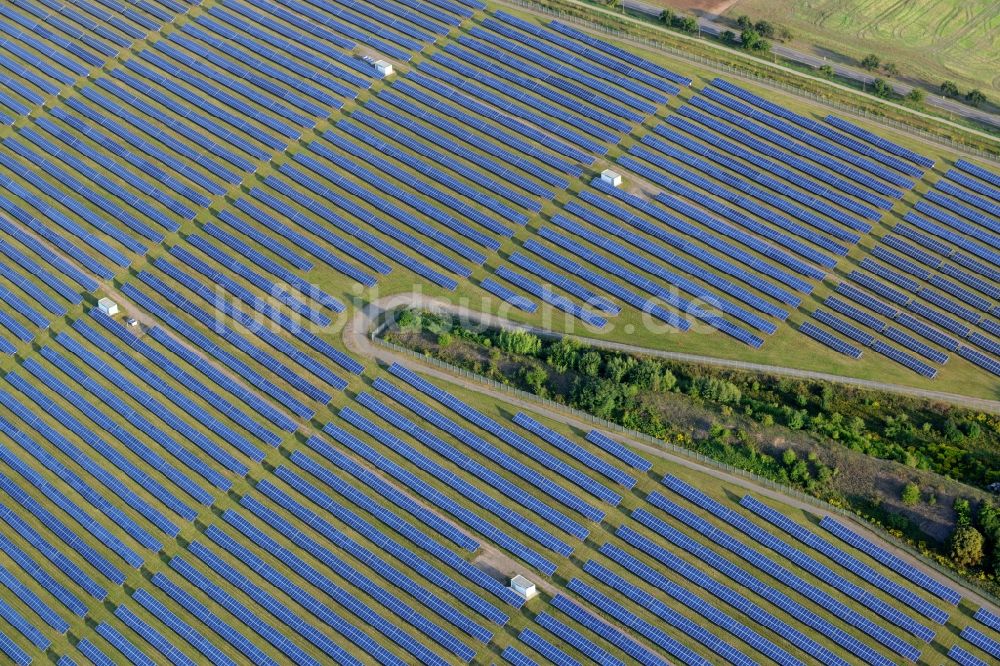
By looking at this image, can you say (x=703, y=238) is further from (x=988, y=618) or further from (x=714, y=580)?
(x=988, y=618)

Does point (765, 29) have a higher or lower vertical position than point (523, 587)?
higher

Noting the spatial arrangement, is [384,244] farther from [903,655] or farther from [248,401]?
[903,655]

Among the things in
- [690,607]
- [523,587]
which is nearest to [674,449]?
[690,607]

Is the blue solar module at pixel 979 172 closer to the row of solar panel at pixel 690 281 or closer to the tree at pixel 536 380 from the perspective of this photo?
the row of solar panel at pixel 690 281

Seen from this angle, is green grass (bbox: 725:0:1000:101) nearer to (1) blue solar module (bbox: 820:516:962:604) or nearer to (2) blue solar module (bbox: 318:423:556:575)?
(1) blue solar module (bbox: 820:516:962:604)

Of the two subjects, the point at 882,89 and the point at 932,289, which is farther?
the point at 882,89

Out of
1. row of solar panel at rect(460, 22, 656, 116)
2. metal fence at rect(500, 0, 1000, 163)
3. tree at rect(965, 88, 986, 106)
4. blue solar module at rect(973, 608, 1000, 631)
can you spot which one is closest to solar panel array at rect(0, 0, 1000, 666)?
blue solar module at rect(973, 608, 1000, 631)

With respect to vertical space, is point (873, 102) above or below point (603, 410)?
above

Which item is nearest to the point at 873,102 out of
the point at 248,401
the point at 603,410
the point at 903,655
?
the point at 603,410
